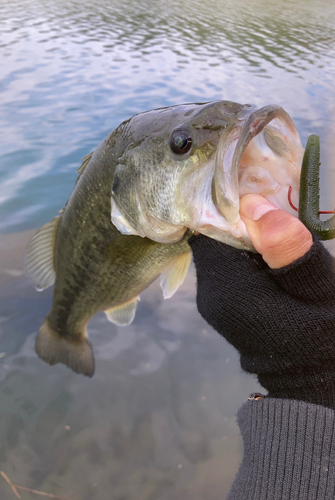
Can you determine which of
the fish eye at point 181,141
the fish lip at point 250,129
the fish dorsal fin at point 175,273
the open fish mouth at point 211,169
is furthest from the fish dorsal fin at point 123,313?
the fish lip at point 250,129

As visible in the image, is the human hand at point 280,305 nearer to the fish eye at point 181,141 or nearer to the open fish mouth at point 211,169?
the open fish mouth at point 211,169

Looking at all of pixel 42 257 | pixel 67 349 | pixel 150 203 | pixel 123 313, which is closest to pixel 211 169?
pixel 150 203

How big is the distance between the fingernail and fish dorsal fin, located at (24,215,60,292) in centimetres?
146

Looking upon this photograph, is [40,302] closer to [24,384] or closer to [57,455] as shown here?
[24,384]

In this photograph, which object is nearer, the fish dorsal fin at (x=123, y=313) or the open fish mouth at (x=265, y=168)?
the open fish mouth at (x=265, y=168)

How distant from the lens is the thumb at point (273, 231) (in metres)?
1.08

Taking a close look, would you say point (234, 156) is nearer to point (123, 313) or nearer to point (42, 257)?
point (42, 257)

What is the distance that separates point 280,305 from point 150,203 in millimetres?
678

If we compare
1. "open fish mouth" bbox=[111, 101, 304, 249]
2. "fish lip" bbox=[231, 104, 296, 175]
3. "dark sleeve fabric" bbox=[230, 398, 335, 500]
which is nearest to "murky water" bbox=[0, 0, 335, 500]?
"dark sleeve fabric" bbox=[230, 398, 335, 500]

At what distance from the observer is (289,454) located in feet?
4.01

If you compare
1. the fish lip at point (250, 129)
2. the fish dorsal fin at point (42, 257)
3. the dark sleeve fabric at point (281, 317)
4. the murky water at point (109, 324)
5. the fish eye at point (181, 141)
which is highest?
the fish lip at point (250, 129)

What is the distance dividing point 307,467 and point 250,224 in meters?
0.82

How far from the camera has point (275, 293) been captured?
1.34 meters

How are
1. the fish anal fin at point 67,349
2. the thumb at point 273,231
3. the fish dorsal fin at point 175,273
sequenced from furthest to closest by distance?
the fish anal fin at point 67,349 → the fish dorsal fin at point 175,273 → the thumb at point 273,231
